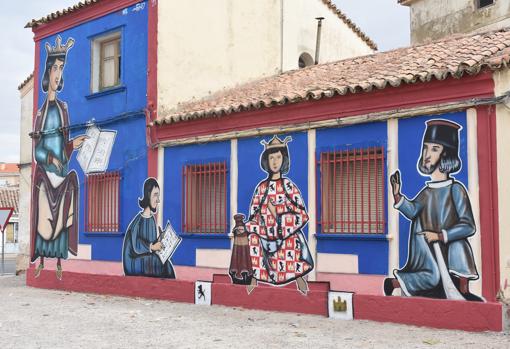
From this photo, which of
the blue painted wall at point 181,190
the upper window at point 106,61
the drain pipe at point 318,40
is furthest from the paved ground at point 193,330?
the drain pipe at point 318,40

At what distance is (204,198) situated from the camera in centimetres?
1137

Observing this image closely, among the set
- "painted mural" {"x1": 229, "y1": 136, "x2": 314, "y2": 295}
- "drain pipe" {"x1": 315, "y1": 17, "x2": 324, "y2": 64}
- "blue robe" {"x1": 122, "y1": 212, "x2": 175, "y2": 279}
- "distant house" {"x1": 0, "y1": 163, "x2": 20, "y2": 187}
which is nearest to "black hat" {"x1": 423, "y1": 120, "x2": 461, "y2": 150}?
"painted mural" {"x1": 229, "y1": 136, "x2": 314, "y2": 295}

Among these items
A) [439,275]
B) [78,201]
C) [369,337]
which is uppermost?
[78,201]

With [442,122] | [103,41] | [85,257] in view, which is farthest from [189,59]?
[442,122]

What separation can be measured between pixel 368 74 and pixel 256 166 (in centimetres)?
231

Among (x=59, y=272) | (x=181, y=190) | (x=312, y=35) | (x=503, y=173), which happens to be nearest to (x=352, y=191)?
(x=503, y=173)

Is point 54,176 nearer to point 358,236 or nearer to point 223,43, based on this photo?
point 223,43

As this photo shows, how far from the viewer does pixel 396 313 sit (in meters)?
8.62

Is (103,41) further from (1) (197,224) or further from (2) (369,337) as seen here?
(2) (369,337)

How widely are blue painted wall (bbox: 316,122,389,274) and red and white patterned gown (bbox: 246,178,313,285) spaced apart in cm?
37

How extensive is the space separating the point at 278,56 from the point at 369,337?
8491 millimetres

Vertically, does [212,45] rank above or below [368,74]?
above

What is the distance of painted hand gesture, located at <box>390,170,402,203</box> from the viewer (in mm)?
8758

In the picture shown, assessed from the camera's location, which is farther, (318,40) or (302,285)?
(318,40)
